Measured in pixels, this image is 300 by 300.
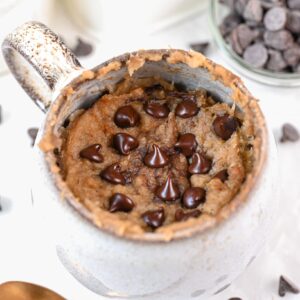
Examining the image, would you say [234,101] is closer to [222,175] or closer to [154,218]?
[222,175]

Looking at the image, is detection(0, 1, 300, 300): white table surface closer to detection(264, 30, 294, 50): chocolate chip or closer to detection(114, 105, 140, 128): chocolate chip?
detection(264, 30, 294, 50): chocolate chip

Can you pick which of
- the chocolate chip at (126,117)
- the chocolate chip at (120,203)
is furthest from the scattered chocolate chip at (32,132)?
the chocolate chip at (120,203)

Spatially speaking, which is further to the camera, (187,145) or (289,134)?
(289,134)

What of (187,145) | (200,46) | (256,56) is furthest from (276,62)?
(187,145)

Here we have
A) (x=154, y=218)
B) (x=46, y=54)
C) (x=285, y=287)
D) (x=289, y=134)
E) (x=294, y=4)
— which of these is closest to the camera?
(x=154, y=218)

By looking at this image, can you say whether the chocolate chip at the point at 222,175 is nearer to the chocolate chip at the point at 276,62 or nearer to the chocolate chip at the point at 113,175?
the chocolate chip at the point at 113,175

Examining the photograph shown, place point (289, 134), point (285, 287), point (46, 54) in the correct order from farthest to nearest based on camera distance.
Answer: point (289, 134) < point (285, 287) < point (46, 54)

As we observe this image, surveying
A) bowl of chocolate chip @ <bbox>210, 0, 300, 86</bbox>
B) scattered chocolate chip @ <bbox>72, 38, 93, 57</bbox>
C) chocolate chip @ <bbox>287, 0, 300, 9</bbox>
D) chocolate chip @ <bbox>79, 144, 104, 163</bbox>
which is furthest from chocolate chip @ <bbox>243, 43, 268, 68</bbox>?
chocolate chip @ <bbox>79, 144, 104, 163</bbox>
